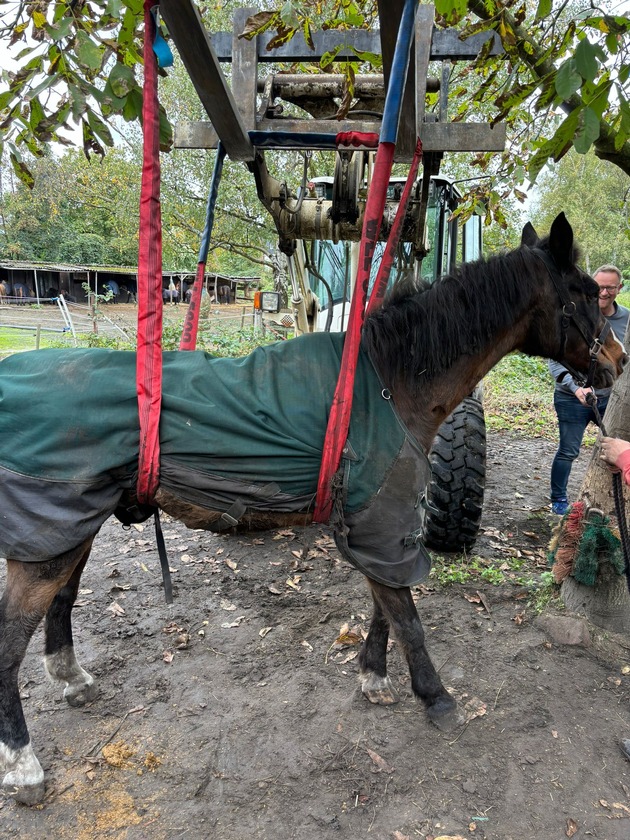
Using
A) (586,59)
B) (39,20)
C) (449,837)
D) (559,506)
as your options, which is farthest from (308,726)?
(559,506)

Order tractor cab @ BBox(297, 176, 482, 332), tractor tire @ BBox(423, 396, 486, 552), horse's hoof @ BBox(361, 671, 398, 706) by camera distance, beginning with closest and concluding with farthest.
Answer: horse's hoof @ BBox(361, 671, 398, 706) → tractor tire @ BBox(423, 396, 486, 552) → tractor cab @ BBox(297, 176, 482, 332)

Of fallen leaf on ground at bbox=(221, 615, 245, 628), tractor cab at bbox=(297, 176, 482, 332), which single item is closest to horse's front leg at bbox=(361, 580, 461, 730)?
fallen leaf on ground at bbox=(221, 615, 245, 628)

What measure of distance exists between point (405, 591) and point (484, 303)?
135 cm

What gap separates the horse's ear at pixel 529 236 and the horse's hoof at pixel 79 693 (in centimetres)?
318

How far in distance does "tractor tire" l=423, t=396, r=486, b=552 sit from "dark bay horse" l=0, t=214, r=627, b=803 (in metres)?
1.27

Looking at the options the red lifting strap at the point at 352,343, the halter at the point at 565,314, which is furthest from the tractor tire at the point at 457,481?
the red lifting strap at the point at 352,343

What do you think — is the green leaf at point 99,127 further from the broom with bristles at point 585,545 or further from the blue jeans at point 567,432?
the blue jeans at point 567,432

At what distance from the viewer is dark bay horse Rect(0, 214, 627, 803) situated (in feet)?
6.52

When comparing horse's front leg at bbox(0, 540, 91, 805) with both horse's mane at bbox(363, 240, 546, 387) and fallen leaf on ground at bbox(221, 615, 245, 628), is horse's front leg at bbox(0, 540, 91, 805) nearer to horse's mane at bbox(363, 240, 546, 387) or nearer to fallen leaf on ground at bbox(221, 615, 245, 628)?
fallen leaf on ground at bbox(221, 615, 245, 628)

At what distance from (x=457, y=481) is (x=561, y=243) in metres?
1.77

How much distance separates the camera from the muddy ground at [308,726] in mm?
2043

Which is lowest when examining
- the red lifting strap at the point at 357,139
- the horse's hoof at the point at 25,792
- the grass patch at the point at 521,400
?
the horse's hoof at the point at 25,792

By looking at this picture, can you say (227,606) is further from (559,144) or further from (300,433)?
(559,144)

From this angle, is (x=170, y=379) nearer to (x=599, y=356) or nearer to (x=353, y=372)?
(x=353, y=372)
